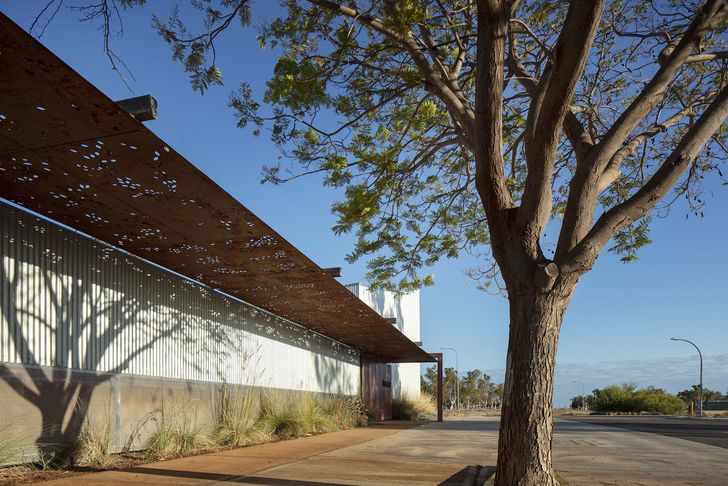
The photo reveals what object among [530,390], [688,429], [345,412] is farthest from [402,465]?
[688,429]

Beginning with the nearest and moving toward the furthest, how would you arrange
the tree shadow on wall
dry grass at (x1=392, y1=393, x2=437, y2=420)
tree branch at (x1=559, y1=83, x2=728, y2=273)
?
1. tree branch at (x1=559, y1=83, x2=728, y2=273)
2. the tree shadow on wall
3. dry grass at (x1=392, y1=393, x2=437, y2=420)

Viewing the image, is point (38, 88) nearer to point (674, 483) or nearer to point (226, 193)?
point (226, 193)

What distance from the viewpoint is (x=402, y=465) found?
26.2ft

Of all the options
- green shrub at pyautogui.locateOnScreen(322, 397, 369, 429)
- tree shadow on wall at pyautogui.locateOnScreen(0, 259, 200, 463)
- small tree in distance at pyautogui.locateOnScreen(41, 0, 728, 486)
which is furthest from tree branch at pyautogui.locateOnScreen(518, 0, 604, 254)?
green shrub at pyautogui.locateOnScreen(322, 397, 369, 429)

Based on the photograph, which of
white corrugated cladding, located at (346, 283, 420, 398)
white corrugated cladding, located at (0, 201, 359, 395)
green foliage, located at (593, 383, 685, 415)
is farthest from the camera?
green foliage, located at (593, 383, 685, 415)

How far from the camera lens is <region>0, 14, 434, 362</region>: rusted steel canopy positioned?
437 cm

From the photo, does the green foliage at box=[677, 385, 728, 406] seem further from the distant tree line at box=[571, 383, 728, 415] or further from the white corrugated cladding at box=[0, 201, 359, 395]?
the white corrugated cladding at box=[0, 201, 359, 395]

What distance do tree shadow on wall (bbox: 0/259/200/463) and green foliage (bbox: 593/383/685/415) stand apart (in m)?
43.0

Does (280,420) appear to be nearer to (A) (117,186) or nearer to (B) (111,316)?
(B) (111,316)

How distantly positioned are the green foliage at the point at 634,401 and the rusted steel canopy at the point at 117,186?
39.4 m

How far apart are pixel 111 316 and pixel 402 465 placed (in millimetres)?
4388

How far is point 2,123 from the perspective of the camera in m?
4.87

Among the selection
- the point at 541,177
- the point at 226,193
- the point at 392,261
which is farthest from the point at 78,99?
the point at 392,261

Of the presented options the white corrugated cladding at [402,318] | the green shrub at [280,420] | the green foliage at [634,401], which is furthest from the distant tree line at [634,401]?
the green shrub at [280,420]
